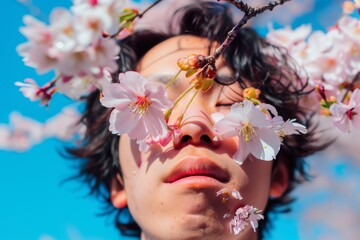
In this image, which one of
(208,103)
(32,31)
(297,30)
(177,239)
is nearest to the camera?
(32,31)

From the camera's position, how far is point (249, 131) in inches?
41.3

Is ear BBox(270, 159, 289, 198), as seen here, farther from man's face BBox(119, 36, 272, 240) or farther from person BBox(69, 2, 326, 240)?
man's face BBox(119, 36, 272, 240)

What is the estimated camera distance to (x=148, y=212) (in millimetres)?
1226

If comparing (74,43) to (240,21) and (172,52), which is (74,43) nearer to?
(240,21)

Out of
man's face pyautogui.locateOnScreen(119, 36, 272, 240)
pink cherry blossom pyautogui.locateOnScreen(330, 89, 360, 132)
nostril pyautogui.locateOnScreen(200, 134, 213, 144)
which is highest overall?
pink cherry blossom pyautogui.locateOnScreen(330, 89, 360, 132)

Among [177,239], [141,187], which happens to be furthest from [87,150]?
[177,239]

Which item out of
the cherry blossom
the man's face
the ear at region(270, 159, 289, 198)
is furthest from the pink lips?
the cherry blossom

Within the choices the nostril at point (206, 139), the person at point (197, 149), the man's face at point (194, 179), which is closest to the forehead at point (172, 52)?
the person at point (197, 149)

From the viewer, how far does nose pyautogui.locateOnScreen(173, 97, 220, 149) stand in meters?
1.15

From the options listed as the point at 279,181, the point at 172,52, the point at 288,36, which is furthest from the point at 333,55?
the point at 172,52

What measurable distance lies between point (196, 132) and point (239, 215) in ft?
0.72

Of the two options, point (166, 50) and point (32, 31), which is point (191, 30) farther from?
point (32, 31)

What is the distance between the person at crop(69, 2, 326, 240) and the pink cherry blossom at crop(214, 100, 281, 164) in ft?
0.38

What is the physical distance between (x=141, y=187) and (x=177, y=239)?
6.4 inches
